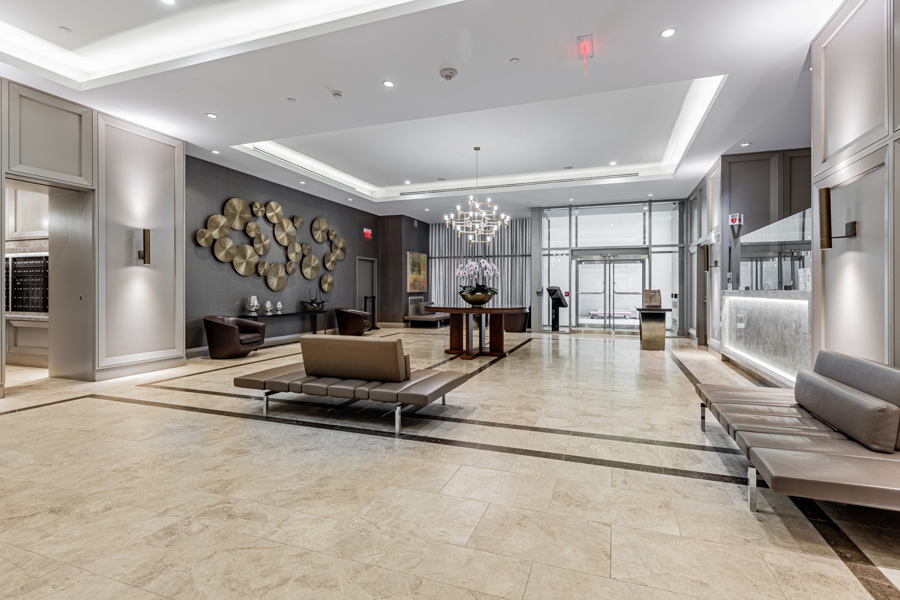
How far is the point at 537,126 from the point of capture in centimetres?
711

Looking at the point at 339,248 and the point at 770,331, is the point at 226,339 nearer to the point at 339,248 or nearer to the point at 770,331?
the point at 339,248

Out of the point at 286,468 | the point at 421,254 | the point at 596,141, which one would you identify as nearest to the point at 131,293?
the point at 286,468

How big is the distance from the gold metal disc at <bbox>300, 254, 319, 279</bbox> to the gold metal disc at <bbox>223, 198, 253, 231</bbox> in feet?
6.11

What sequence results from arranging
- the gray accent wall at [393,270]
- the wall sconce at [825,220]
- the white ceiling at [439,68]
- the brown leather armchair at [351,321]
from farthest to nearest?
the gray accent wall at [393,270], the brown leather armchair at [351,321], the white ceiling at [439,68], the wall sconce at [825,220]

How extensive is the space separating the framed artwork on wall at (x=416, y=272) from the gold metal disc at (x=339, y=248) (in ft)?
7.76

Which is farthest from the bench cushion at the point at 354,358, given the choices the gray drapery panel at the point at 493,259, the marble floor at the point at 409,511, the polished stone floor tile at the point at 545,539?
the gray drapery panel at the point at 493,259

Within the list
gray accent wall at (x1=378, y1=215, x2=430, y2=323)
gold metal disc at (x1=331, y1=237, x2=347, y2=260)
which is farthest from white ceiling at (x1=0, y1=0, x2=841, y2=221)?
gray accent wall at (x1=378, y1=215, x2=430, y2=323)

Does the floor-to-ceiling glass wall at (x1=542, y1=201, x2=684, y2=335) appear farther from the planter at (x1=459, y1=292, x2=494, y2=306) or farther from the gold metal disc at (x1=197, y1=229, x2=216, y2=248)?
the gold metal disc at (x1=197, y1=229, x2=216, y2=248)

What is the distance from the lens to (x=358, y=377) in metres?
4.04

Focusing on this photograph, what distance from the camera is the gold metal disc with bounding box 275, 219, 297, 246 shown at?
9452mm

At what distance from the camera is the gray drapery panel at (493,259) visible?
47.2ft

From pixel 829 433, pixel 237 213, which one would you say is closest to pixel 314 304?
pixel 237 213

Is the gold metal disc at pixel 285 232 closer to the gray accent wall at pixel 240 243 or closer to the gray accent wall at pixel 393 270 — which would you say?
the gray accent wall at pixel 240 243

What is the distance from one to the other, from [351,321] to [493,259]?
5789mm
